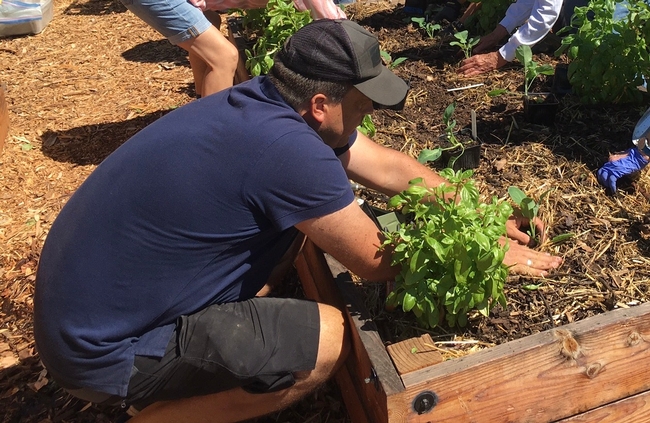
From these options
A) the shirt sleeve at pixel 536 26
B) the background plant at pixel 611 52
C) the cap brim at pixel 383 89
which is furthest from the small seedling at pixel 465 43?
the cap brim at pixel 383 89

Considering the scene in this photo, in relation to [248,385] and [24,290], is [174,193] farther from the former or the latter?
[24,290]

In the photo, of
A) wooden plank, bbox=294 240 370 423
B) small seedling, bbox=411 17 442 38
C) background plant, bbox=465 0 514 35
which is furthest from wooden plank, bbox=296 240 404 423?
background plant, bbox=465 0 514 35

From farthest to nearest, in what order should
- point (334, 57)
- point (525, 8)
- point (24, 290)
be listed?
point (525, 8)
point (24, 290)
point (334, 57)

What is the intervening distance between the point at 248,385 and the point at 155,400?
319mm

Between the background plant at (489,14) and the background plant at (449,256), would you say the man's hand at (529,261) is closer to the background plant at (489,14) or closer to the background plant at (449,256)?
the background plant at (449,256)

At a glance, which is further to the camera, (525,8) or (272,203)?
(525,8)

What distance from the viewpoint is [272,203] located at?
73.1 inches

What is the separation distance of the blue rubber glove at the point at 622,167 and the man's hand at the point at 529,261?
0.72 m

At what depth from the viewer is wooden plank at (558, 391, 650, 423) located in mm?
2094

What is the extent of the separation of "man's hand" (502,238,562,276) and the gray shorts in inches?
30.9

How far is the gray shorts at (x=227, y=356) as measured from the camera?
2.01 meters

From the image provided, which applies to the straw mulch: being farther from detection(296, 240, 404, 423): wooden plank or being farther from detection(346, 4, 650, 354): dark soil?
detection(346, 4, 650, 354): dark soil

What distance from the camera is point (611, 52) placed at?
3334 millimetres

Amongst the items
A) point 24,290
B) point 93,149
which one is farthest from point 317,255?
point 93,149
